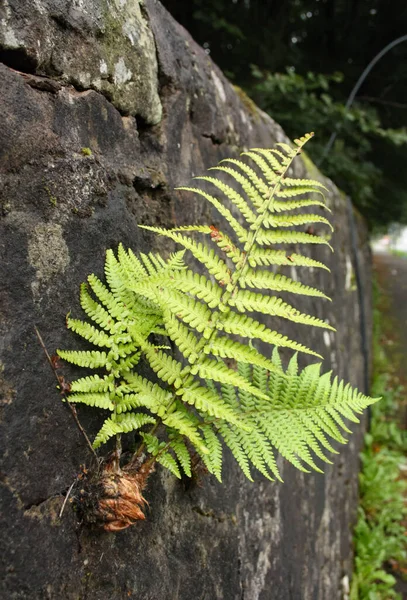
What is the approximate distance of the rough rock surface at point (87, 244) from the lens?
4.55 ft

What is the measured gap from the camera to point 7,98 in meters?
1.47

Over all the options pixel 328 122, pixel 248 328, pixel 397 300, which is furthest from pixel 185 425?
pixel 397 300

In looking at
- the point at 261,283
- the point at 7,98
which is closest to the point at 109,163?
the point at 7,98

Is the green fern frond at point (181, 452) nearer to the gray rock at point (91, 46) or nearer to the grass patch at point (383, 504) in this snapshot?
the gray rock at point (91, 46)

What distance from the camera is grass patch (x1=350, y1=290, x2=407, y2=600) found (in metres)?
4.54

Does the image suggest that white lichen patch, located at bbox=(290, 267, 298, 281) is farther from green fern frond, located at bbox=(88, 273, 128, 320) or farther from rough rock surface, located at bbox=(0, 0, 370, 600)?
Answer: green fern frond, located at bbox=(88, 273, 128, 320)

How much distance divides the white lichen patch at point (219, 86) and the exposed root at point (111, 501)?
2330 mm

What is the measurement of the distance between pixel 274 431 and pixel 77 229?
1.01 m

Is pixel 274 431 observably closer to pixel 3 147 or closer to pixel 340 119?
pixel 3 147

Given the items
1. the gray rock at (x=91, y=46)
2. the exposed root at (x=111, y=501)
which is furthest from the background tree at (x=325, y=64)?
the exposed root at (x=111, y=501)

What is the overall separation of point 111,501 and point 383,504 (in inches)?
198

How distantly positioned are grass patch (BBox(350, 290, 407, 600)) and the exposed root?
12.2 ft

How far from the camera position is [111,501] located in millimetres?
1425

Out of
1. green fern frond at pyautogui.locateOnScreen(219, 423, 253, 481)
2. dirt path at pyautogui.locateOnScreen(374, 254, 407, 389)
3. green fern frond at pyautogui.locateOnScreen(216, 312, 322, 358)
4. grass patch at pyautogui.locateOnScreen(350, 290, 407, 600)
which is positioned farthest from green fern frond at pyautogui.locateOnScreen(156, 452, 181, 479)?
dirt path at pyautogui.locateOnScreen(374, 254, 407, 389)
